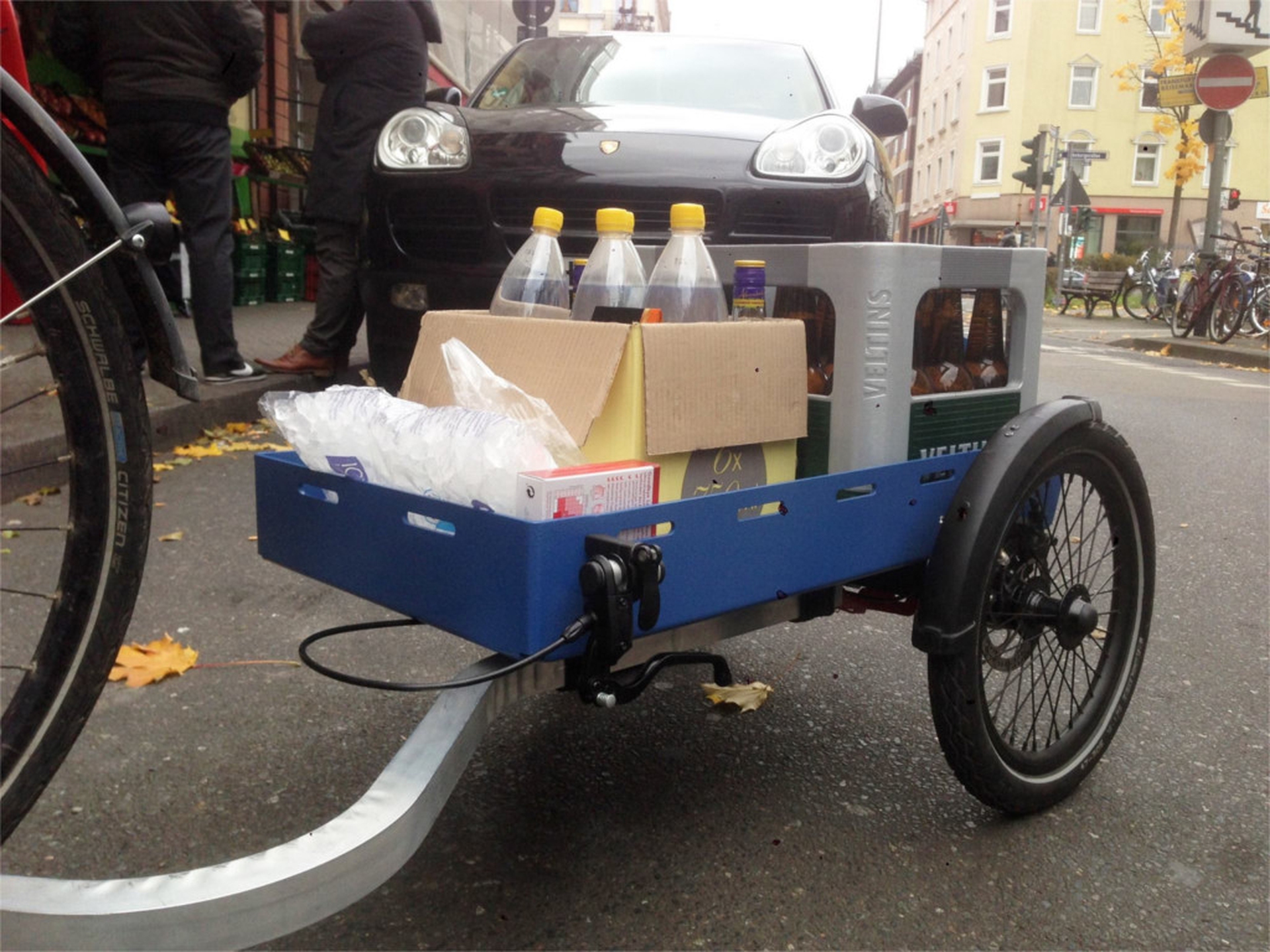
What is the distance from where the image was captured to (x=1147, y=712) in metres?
2.56

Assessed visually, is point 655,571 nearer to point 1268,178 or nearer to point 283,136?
point 283,136

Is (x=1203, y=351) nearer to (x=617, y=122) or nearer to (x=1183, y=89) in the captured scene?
(x=1183, y=89)

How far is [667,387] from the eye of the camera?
1.64 metres

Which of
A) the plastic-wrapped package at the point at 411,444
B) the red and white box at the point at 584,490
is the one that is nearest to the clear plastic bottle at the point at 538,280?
the plastic-wrapped package at the point at 411,444

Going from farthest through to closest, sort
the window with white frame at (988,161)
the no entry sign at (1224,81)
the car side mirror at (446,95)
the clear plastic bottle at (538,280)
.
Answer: the window with white frame at (988,161)
the no entry sign at (1224,81)
the car side mirror at (446,95)
the clear plastic bottle at (538,280)

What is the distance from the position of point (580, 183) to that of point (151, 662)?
1958 millimetres

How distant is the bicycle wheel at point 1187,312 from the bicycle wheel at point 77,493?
45.8 feet

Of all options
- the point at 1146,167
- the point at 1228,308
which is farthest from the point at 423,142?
the point at 1146,167

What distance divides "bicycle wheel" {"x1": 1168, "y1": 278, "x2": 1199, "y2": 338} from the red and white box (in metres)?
13.6

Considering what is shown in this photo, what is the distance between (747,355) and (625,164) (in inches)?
84.3

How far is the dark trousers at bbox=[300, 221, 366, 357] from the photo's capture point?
544cm

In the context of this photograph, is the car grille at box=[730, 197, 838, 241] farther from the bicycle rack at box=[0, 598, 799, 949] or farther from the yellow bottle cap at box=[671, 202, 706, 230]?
the bicycle rack at box=[0, 598, 799, 949]

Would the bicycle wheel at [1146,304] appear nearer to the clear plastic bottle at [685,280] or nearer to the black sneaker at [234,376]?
the black sneaker at [234,376]

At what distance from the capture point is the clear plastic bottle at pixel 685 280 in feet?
6.25
